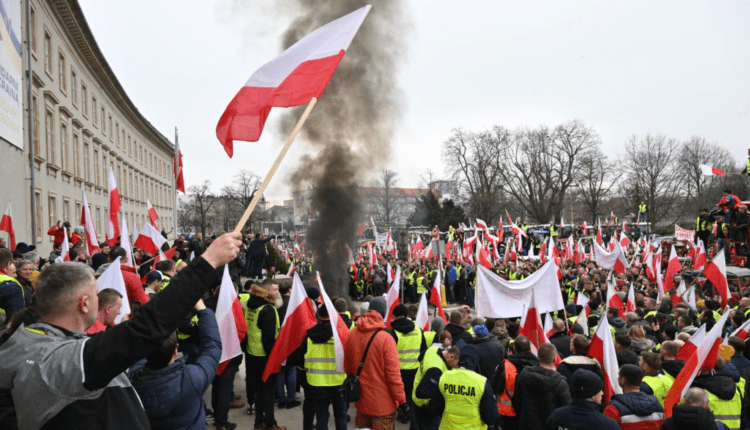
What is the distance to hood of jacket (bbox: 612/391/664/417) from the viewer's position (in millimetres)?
4008

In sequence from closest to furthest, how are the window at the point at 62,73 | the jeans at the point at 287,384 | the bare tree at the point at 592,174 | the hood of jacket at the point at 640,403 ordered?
the hood of jacket at the point at 640,403 < the jeans at the point at 287,384 < the window at the point at 62,73 < the bare tree at the point at 592,174

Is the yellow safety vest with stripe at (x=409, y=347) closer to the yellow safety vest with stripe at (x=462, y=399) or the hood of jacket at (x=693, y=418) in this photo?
the yellow safety vest with stripe at (x=462, y=399)

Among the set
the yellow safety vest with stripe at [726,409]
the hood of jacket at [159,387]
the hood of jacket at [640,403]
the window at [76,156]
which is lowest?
the yellow safety vest with stripe at [726,409]

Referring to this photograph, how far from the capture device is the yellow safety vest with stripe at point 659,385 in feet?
15.4

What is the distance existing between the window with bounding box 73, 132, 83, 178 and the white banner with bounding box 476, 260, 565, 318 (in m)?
23.4

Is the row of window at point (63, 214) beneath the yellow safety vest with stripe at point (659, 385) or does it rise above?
above

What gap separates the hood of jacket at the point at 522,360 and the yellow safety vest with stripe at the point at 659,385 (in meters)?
0.95

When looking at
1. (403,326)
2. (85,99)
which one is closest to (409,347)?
(403,326)

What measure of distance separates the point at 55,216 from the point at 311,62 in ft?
71.3

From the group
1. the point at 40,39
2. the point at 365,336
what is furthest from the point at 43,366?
the point at 40,39

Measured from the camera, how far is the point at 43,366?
1.80 m

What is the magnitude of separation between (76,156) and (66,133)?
2.25 m

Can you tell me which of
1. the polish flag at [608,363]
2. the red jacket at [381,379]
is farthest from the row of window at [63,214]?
the polish flag at [608,363]

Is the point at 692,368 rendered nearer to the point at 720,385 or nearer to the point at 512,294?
the point at 720,385
